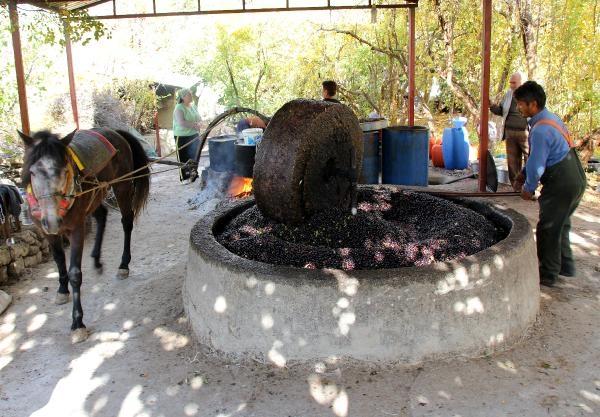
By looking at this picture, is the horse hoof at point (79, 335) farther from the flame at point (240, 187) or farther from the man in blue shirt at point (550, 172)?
the flame at point (240, 187)

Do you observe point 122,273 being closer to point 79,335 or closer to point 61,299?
point 61,299

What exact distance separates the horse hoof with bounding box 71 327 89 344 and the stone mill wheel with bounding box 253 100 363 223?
5.29 feet

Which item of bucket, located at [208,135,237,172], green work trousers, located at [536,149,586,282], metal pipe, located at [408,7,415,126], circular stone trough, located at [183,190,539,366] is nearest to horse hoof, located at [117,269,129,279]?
circular stone trough, located at [183,190,539,366]

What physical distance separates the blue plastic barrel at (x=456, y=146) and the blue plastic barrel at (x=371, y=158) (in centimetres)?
221

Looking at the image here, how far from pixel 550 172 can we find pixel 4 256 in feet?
16.3

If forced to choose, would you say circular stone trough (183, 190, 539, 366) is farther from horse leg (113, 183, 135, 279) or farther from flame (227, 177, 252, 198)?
flame (227, 177, 252, 198)

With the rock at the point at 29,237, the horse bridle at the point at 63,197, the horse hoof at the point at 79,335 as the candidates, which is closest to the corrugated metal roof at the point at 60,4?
the rock at the point at 29,237

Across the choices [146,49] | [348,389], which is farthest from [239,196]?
[146,49]

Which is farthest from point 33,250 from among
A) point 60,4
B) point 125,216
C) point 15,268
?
point 60,4

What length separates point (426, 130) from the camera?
328 inches

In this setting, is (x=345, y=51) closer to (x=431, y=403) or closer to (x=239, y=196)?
(x=239, y=196)

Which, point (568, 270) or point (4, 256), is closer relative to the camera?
point (568, 270)

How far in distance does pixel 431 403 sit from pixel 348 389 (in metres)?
0.48

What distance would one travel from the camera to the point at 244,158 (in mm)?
8031
